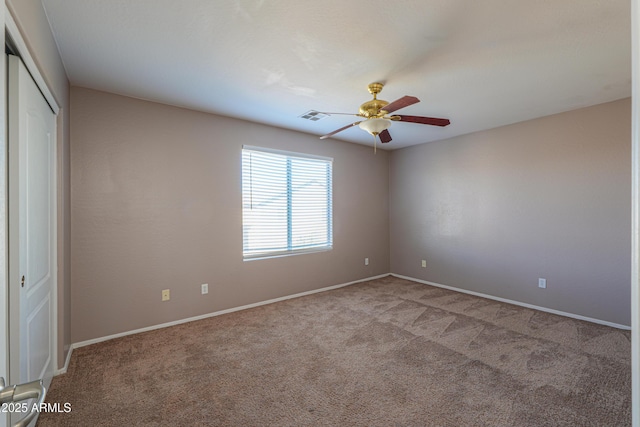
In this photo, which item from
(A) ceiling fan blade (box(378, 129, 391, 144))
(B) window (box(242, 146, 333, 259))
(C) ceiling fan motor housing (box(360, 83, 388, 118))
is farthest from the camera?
(B) window (box(242, 146, 333, 259))

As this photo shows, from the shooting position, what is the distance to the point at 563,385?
2174 millimetres

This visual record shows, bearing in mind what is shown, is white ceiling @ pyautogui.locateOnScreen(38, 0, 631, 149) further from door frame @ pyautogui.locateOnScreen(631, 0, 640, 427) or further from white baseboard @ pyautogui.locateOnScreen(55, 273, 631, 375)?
white baseboard @ pyautogui.locateOnScreen(55, 273, 631, 375)

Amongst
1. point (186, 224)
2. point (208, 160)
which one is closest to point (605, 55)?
point (208, 160)

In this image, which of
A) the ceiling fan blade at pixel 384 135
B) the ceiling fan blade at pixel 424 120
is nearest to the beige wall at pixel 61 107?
Result: the ceiling fan blade at pixel 424 120

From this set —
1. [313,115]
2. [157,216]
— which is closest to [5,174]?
[157,216]

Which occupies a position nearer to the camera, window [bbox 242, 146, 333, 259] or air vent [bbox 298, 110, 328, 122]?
air vent [bbox 298, 110, 328, 122]

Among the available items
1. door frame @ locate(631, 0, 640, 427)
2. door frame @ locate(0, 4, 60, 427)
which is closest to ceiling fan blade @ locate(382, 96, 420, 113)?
door frame @ locate(631, 0, 640, 427)

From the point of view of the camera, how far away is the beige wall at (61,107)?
1540mm

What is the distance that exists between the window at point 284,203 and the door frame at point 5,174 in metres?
1.94

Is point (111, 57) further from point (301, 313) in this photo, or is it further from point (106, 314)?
point (301, 313)

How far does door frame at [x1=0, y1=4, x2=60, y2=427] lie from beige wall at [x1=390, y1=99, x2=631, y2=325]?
4724 mm

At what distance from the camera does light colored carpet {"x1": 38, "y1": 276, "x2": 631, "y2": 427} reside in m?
1.89

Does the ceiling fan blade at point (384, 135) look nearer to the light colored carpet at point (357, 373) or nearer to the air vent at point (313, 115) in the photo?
the air vent at point (313, 115)

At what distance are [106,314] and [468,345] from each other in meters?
3.56
